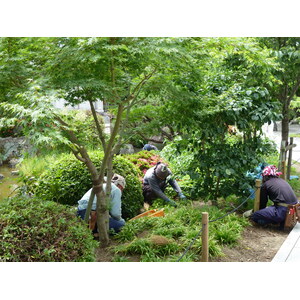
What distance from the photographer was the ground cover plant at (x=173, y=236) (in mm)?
4484

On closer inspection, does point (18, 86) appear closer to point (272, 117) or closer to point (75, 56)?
point (75, 56)

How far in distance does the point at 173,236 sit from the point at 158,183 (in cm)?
175

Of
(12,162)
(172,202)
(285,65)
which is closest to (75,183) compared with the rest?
(172,202)

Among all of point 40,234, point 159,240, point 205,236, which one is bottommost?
point 159,240

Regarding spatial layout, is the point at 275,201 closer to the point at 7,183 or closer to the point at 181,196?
the point at 181,196

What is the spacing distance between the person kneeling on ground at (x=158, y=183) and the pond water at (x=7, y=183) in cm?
227

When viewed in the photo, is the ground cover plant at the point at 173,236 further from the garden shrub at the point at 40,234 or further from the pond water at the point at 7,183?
the pond water at the point at 7,183

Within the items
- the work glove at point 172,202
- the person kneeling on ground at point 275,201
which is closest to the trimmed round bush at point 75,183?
the work glove at point 172,202

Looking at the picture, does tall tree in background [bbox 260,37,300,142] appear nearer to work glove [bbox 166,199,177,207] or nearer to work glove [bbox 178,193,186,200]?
work glove [bbox 178,193,186,200]

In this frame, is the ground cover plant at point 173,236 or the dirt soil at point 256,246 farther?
the dirt soil at point 256,246

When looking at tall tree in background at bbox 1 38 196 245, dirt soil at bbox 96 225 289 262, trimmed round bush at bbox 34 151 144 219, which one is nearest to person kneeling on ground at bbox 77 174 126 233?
dirt soil at bbox 96 225 289 262

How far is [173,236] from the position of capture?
4965mm

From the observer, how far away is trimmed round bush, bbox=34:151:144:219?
563cm
